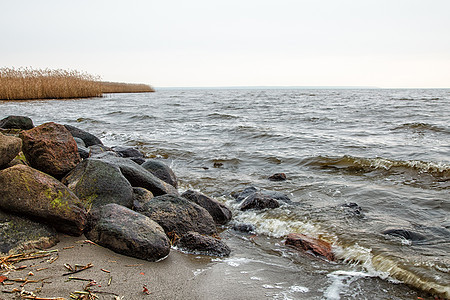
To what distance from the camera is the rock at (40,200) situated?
319 cm

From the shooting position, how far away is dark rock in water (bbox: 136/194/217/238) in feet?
13.5

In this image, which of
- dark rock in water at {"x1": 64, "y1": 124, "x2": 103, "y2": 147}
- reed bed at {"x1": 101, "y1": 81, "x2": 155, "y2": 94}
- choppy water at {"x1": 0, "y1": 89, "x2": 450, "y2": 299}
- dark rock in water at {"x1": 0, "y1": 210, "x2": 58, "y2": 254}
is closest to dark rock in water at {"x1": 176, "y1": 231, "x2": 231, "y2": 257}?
choppy water at {"x1": 0, "y1": 89, "x2": 450, "y2": 299}

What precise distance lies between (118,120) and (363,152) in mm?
12890

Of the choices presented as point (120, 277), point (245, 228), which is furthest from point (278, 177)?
point (120, 277)

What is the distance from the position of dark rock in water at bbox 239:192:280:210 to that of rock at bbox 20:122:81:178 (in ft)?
8.72

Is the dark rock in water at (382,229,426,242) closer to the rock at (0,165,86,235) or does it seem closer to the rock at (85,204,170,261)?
the rock at (85,204,170,261)

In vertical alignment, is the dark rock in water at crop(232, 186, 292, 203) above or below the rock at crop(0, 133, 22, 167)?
below

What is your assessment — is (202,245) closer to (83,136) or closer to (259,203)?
(259,203)

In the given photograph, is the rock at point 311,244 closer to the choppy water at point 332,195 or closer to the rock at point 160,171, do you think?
the choppy water at point 332,195

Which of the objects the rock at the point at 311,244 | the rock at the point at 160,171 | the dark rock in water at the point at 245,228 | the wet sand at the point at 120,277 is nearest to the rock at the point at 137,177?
the rock at the point at 160,171

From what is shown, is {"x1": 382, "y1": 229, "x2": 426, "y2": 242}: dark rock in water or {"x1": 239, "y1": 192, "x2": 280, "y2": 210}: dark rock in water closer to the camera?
{"x1": 382, "y1": 229, "x2": 426, "y2": 242}: dark rock in water

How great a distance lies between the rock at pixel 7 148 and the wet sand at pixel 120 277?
105cm

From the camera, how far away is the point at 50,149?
439 centimetres

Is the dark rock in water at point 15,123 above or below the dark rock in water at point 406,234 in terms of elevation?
above
